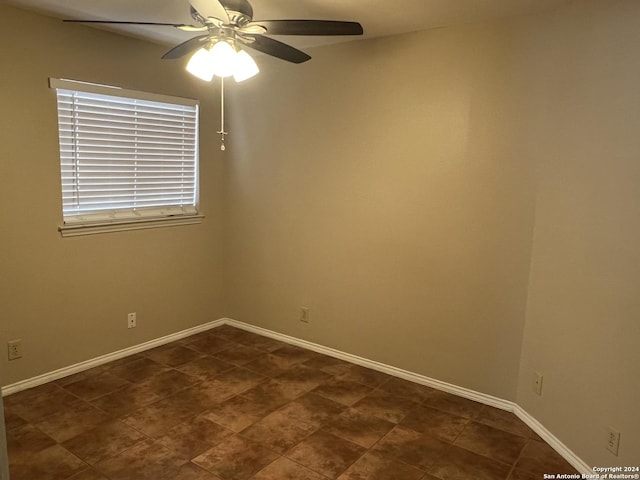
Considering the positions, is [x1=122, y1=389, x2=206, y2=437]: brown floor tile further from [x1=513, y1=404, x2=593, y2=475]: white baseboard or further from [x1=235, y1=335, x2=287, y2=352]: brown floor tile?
[x1=513, y1=404, x2=593, y2=475]: white baseboard

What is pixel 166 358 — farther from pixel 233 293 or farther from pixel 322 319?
pixel 322 319

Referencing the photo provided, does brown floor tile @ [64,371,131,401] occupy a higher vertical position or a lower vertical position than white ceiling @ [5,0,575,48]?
lower

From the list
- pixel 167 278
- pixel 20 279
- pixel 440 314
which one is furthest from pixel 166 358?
pixel 440 314

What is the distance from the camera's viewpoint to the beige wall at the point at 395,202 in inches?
113

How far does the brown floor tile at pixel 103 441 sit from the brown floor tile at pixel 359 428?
1107mm

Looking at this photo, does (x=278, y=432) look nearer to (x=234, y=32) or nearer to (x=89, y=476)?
(x=89, y=476)

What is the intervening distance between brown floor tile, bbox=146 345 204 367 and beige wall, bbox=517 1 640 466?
2.44 meters

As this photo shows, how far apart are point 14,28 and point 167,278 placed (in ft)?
6.61

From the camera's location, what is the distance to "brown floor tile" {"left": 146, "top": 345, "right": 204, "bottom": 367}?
11.7 ft

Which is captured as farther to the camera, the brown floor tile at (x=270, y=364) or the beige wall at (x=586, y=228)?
the brown floor tile at (x=270, y=364)

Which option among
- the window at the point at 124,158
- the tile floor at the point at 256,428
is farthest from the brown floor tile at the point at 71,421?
the window at the point at 124,158

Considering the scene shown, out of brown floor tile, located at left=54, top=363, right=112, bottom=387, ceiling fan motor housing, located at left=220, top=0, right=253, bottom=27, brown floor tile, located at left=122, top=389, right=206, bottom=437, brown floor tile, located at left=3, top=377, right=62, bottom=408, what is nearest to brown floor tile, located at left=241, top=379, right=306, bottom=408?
brown floor tile, located at left=122, top=389, right=206, bottom=437

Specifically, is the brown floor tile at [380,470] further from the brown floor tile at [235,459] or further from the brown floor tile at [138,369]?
the brown floor tile at [138,369]

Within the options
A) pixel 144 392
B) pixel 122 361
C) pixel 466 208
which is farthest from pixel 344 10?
pixel 122 361
